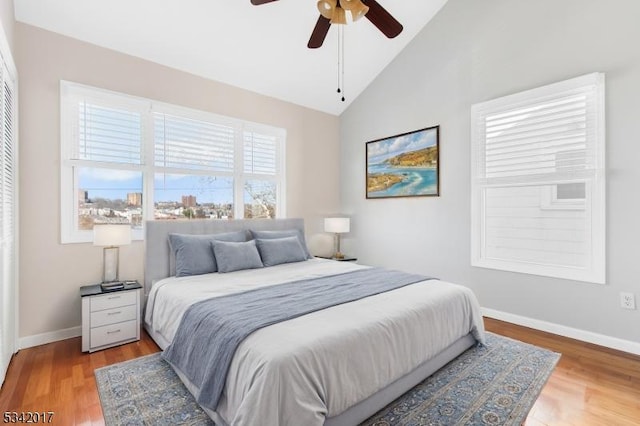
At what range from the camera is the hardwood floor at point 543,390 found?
1.89 m

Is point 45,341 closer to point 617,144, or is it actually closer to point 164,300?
point 164,300

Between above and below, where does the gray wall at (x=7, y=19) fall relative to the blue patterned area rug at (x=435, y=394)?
above

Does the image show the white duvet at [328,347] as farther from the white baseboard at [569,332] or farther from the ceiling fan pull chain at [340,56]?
the ceiling fan pull chain at [340,56]

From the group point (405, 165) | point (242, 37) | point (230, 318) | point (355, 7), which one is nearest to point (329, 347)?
point (230, 318)

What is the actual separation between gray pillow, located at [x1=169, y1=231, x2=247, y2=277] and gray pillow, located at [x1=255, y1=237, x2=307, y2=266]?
543mm

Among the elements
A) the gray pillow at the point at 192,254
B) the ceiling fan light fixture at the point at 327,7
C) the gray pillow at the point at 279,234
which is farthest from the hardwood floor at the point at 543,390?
the ceiling fan light fixture at the point at 327,7

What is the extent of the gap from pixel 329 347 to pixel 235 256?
189 centimetres

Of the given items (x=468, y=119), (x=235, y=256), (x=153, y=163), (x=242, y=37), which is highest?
(x=242, y=37)

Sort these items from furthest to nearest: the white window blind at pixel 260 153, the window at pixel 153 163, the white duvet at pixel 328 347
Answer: the white window blind at pixel 260 153
the window at pixel 153 163
the white duvet at pixel 328 347

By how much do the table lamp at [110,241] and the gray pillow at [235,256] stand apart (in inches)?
31.2

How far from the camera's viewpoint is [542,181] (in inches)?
125

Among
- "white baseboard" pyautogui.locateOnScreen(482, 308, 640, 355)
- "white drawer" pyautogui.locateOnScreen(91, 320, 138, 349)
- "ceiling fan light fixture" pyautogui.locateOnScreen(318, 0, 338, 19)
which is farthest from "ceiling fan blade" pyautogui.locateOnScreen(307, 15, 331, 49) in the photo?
"white baseboard" pyautogui.locateOnScreen(482, 308, 640, 355)

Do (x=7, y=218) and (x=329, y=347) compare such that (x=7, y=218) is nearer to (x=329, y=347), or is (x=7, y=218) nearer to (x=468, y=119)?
(x=329, y=347)

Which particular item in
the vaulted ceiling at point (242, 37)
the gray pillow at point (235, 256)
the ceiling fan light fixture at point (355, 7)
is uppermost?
the vaulted ceiling at point (242, 37)
